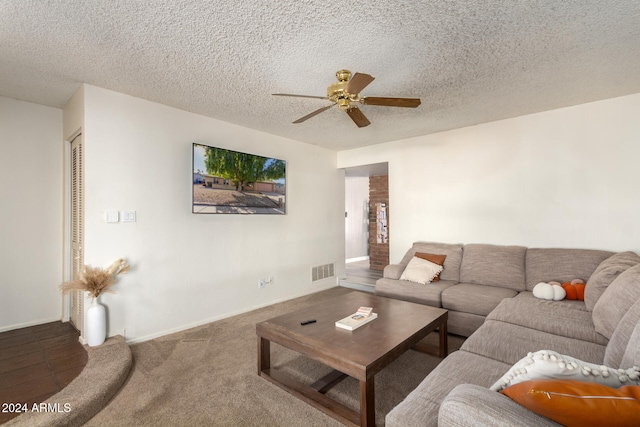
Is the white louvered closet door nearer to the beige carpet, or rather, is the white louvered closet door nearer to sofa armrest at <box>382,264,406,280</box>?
the beige carpet

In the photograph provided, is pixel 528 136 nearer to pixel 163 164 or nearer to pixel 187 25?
pixel 187 25

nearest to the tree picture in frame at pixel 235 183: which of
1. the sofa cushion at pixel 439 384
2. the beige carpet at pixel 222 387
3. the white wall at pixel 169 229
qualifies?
the white wall at pixel 169 229

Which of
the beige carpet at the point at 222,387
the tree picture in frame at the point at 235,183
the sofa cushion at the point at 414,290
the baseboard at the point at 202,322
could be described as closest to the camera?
the beige carpet at the point at 222,387

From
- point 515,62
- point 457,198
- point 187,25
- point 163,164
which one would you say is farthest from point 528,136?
point 163,164

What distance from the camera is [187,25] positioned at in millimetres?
1869

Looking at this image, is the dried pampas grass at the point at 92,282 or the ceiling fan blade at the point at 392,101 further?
the dried pampas grass at the point at 92,282

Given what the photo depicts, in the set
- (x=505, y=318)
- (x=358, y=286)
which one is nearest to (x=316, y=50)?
(x=505, y=318)

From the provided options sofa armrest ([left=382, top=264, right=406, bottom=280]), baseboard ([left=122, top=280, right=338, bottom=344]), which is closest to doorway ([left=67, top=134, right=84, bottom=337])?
baseboard ([left=122, top=280, right=338, bottom=344])

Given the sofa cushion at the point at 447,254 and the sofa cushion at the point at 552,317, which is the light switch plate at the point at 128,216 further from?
the sofa cushion at the point at 552,317

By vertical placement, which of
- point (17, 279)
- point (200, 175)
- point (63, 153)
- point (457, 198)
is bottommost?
point (17, 279)

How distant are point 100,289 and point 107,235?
19.6 inches

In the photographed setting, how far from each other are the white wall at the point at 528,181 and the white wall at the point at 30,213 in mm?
4290

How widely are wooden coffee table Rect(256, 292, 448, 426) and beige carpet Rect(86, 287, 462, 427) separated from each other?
8 cm

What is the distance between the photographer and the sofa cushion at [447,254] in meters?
3.68
